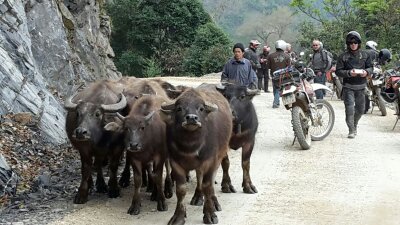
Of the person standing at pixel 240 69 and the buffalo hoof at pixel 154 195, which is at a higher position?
the person standing at pixel 240 69

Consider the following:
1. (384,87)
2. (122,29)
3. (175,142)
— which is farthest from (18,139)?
(122,29)

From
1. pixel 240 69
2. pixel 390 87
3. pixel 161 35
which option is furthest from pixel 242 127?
pixel 161 35

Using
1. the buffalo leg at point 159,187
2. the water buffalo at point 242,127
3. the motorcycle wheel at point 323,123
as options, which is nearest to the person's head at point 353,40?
the motorcycle wheel at point 323,123

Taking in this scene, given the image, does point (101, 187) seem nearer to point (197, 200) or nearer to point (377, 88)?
point (197, 200)

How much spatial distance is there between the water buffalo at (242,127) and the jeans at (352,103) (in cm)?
481

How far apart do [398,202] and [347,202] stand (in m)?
0.71

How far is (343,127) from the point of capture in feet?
48.7

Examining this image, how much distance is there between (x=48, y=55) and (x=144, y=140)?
7245 mm

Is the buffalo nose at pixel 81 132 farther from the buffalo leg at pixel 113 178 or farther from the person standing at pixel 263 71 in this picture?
the person standing at pixel 263 71

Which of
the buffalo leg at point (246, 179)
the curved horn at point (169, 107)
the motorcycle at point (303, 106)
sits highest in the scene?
the curved horn at point (169, 107)

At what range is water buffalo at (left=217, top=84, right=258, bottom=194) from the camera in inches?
339

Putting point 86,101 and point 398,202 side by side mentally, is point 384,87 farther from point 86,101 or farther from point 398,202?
point 86,101

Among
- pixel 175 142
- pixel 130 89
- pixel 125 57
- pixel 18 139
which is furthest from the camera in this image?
pixel 125 57

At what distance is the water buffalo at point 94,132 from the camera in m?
7.80
